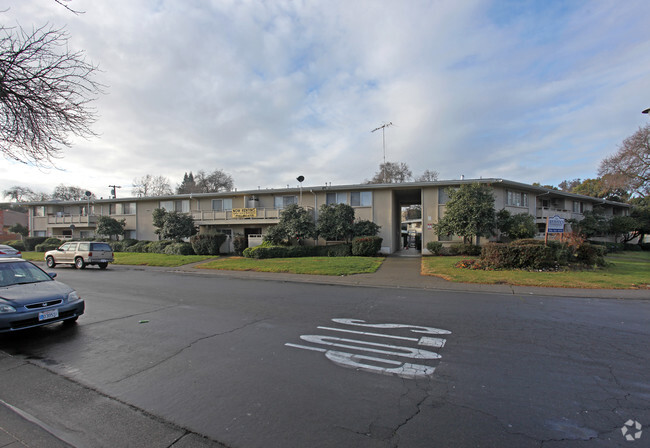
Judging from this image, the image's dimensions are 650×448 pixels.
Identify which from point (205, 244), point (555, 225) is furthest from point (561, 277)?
point (205, 244)

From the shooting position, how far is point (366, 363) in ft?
14.1

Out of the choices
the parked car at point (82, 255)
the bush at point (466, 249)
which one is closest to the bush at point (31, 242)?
the parked car at point (82, 255)

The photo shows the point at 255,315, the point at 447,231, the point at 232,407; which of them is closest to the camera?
the point at 232,407

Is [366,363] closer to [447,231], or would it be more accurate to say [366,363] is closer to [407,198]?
[447,231]

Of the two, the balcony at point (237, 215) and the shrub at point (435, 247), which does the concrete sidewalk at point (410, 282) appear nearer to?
the shrub at point (435, 247)

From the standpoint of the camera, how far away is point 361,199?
2403cm

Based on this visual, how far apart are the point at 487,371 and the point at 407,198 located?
25.5 m

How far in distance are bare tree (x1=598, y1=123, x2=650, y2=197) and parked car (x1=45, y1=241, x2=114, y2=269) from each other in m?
44.6

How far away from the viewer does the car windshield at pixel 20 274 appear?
5969 mm

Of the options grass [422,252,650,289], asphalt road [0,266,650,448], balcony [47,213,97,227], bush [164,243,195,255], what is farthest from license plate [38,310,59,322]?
balcony [47,213,97,227]

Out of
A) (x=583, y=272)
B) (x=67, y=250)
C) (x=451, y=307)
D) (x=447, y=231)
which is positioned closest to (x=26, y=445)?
(x=451, y=307)

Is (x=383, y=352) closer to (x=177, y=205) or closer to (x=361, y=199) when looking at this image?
(x=361, y=199)

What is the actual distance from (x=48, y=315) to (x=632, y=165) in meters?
42.2

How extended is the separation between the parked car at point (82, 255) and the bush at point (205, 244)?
6.07m
